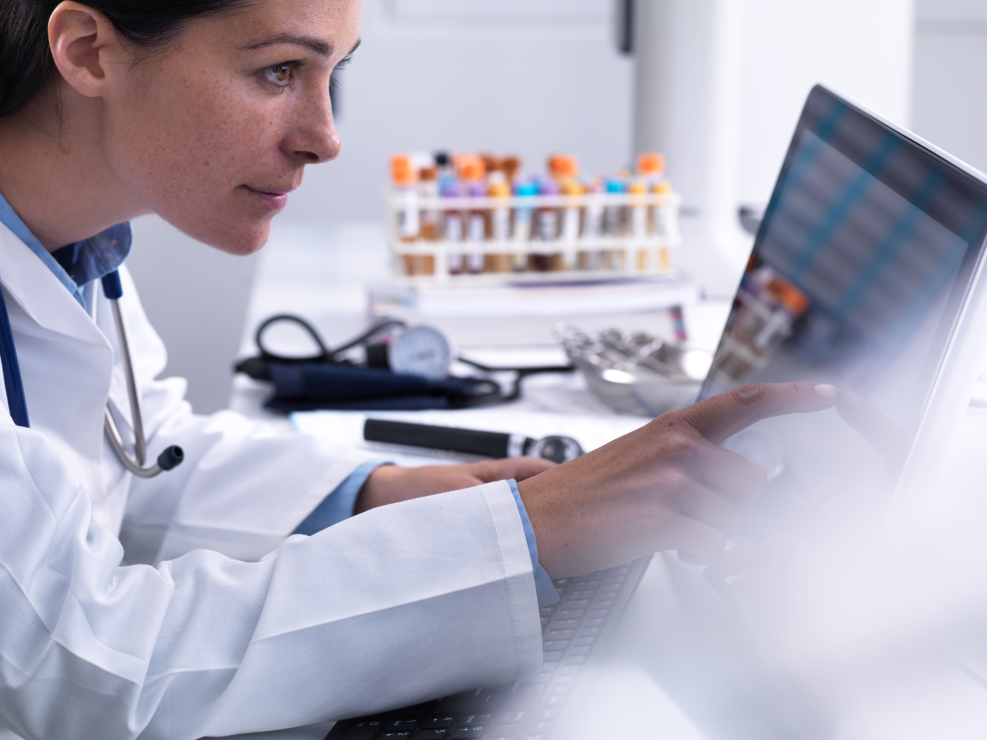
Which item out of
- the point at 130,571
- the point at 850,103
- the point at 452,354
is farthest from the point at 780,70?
→ the point at 130,571

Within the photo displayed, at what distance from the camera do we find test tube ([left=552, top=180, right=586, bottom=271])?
1.36 m

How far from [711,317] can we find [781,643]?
96cm

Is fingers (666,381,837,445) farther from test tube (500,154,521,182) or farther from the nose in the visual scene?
test tube (500,154,521,182)

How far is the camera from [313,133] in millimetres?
664

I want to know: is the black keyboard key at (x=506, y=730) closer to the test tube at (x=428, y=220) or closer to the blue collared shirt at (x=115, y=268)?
the blue collared shirt at (x=115, y=268)

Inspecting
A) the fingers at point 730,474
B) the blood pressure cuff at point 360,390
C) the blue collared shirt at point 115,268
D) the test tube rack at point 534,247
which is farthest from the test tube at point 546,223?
the fingers at point 730,474

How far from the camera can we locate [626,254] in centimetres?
141

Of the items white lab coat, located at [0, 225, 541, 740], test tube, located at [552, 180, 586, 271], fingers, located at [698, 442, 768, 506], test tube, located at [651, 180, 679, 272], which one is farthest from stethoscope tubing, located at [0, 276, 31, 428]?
test tube, located at [651, 180, 679, 272]

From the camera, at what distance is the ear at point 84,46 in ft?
1.98

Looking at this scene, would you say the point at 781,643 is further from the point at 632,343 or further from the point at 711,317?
the point at 711,317

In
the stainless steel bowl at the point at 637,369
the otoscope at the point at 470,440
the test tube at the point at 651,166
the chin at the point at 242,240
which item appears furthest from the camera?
the test tube at the point at 651,166

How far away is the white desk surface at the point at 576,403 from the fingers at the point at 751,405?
78 millimetres

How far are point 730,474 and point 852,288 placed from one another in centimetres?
20

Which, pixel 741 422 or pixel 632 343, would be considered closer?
pixel 741 422
